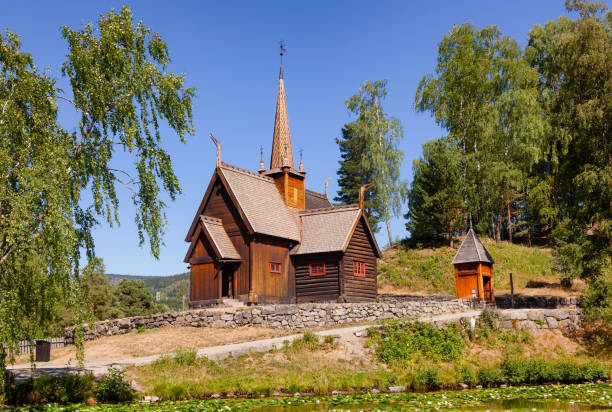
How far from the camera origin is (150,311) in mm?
50438

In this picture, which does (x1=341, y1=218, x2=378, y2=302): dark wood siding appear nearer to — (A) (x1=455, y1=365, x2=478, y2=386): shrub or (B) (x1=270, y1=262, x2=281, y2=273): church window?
(B) (x1=270, y1=262, x2=281, y2=273): church window

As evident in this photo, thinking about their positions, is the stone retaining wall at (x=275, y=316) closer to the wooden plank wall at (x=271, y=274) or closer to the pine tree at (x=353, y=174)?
the wooden plank wall at (x=271, y=274)

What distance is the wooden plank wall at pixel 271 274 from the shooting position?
100ft

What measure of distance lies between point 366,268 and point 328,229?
3.43 meters

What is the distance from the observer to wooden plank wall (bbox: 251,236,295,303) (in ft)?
100

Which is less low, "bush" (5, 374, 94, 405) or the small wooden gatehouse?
the small wooden gatehouse

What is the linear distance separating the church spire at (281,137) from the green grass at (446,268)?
14954mm

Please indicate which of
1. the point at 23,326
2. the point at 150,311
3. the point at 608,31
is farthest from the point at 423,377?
the point at 150,311

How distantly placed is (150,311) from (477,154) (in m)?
30.6

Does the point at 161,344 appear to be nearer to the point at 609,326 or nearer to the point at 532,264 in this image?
the point at 609,326

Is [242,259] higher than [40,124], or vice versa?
[40,124]

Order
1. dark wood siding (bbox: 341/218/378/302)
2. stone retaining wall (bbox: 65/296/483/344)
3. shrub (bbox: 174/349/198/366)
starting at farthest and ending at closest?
dark wood siding (bbox: 341/218/378/302)
stone retaining wall (bbox: 65/296/483/344)
shrub (bbox: 174/349/198/366)

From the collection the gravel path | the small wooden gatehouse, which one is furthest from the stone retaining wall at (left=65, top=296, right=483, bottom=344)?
the gravel path

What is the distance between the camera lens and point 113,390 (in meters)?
15.5
